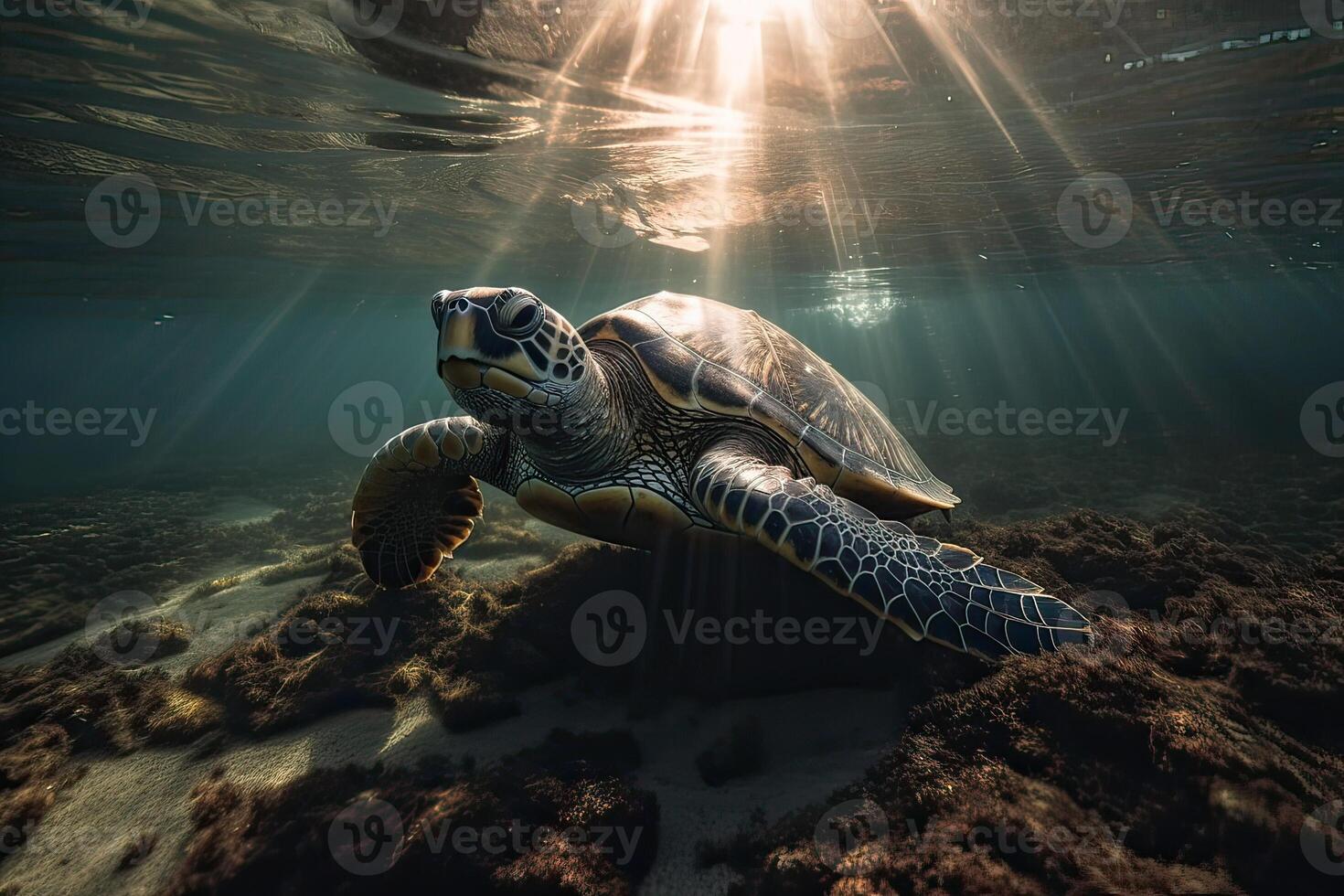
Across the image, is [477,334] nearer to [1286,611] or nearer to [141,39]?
[1286,611]

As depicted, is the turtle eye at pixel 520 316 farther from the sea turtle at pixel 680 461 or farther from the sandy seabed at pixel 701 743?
the sandy seabed at pixel 701 743

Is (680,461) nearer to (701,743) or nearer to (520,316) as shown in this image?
(520,316)

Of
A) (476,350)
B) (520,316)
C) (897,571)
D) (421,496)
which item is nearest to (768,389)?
(897,571)

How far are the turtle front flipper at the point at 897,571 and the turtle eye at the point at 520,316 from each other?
4.08 feet

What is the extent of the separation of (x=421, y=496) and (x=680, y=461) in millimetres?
2292

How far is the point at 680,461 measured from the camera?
362 centimetres

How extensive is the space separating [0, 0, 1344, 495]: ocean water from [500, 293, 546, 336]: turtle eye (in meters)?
5.20

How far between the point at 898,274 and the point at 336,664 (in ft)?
79.1

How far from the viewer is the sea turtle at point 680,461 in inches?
97.5

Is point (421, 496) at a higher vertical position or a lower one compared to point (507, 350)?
lower

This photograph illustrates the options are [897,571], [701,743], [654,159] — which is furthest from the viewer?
[654,159]

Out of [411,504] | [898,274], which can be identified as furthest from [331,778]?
[898,274]

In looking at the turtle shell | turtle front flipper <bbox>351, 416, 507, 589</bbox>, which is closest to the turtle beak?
the turtle shell

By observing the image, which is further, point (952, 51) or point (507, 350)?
point (952, 51)
